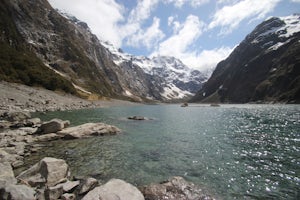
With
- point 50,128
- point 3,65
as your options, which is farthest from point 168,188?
point 3,65

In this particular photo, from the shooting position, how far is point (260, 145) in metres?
29.9

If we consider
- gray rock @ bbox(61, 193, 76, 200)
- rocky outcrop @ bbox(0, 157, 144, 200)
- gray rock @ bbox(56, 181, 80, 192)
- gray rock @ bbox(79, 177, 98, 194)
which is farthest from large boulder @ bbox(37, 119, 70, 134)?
gray rock @ bbox(61, 193, 76, 200)

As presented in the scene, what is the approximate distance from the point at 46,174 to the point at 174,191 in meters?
8.91

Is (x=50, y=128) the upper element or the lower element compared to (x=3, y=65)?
lower

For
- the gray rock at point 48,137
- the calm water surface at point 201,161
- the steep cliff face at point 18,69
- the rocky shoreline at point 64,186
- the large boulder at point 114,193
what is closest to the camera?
the large boulder at point 114,193

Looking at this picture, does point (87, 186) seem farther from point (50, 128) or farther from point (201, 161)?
point (50, 128)

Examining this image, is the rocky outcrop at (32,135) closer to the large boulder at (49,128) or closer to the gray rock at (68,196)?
the large boulder at (49,128)

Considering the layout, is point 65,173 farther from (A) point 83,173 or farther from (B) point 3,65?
(B) point 3,65

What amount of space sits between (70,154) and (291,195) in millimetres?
20602

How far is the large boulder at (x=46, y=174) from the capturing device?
594 inches

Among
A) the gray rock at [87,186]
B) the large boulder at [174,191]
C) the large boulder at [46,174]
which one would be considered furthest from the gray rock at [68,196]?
the large boulder at [174,191]

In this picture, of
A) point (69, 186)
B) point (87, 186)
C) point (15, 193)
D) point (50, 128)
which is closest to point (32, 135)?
point (50, 128)

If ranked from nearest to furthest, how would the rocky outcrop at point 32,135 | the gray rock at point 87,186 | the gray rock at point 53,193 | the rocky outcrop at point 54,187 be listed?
the rocky outcrop at point 54,187, the gray rock at point 53,193, the gray rock at point 87,186, the rocky outcrop at point 32,135

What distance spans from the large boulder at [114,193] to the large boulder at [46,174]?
4.50 meters
